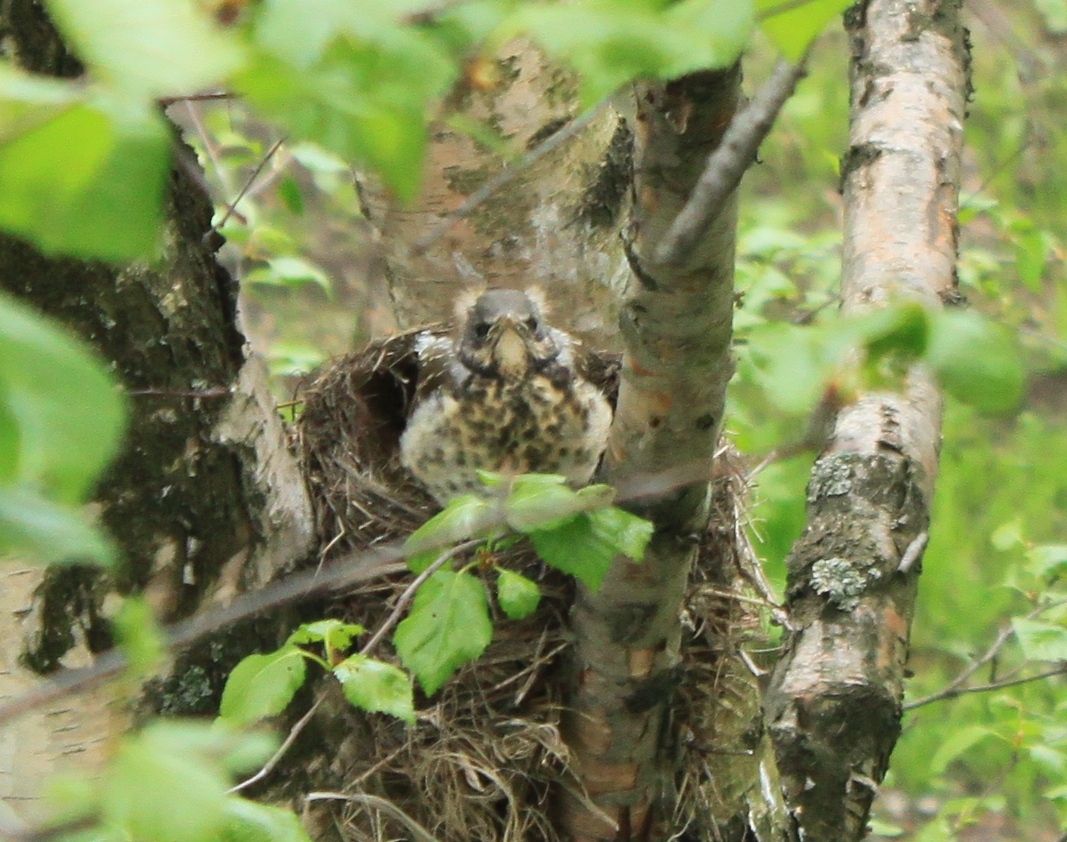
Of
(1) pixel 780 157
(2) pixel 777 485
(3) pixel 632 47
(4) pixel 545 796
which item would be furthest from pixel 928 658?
(3) pixel 632 47

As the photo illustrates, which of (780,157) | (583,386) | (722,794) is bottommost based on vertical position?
(722,794)

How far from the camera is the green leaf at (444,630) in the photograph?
1.56 m

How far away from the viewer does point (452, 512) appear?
1.45 metres

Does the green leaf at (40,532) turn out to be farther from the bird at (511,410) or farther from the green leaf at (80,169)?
the bird at (511,410)

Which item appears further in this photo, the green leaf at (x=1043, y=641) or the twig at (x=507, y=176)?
the green leaf at (x=1043, y=641)

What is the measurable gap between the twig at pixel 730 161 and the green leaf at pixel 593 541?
0.33m

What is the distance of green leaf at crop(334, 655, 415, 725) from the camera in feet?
5.11

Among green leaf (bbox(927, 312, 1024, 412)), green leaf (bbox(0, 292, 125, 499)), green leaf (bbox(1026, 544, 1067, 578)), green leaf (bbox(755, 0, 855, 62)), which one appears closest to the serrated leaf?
Answer: green leaf (bbox(927, 312, 1024, 412))

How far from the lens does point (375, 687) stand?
157 cm

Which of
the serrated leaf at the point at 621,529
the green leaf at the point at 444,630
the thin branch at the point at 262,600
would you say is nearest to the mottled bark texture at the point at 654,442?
the thin branch at the point at 262,600

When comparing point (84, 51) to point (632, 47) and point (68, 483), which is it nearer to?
point (68, 483)

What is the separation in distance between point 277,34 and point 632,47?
20cm

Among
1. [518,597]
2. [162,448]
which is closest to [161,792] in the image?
[518,597]

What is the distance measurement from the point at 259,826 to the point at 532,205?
1.55 meters
